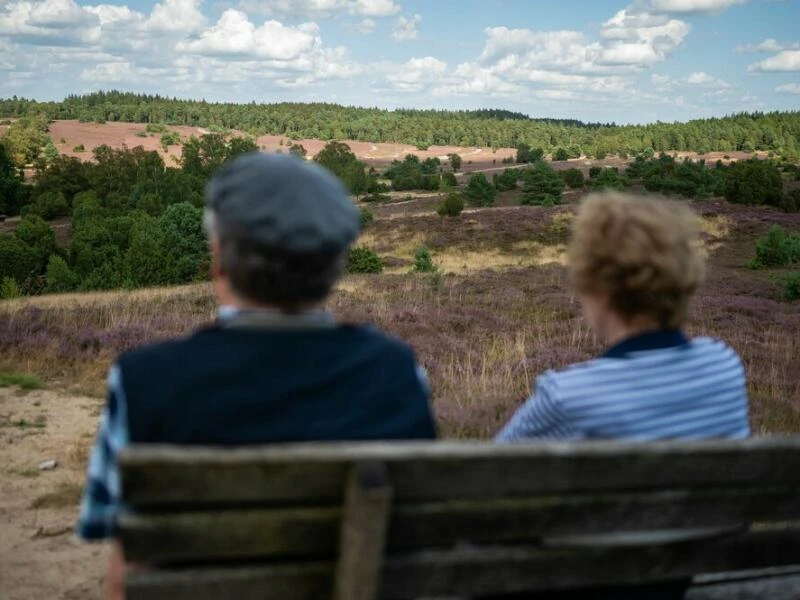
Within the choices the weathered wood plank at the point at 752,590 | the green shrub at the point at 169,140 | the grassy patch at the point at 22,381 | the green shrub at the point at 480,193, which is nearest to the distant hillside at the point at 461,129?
the green shrub at the point at 169,140

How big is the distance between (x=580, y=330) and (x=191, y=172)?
221 feet

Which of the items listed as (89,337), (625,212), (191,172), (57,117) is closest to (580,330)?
(89,337)

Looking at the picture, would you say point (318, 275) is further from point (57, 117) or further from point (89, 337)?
point (57, 117)

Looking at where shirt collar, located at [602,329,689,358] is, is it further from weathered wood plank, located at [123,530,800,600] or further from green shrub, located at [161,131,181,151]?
green shrub, located at [161,131,181,151]

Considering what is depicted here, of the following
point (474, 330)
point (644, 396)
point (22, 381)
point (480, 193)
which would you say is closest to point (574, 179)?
point (480, 193)

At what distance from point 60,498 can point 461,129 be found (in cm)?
16614

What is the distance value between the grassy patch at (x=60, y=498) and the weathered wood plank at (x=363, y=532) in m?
3.88

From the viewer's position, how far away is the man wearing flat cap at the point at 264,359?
1531mm

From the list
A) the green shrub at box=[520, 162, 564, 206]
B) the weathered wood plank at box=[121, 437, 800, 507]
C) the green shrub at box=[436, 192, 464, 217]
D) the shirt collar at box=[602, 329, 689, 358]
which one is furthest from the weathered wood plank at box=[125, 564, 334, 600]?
the green shrub at box=[520, 162, 564, 206]

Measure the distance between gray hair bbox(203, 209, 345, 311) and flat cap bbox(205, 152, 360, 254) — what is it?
0.02 meters

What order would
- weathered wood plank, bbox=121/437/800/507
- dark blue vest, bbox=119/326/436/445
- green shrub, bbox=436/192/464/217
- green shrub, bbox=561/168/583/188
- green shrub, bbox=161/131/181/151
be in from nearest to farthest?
weathered wood plank, bbox=121/437/800/507, dark blue vest, bbox=119/326/436/445, green shrub, bbox=436/192/464/217, green shrub, bbox=561/168/583/188, green shrub, bbox=161/131/181/151

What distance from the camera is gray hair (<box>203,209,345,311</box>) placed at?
157 centimetres

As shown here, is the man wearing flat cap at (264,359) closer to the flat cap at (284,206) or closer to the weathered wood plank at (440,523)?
the flat cap at (284,206)

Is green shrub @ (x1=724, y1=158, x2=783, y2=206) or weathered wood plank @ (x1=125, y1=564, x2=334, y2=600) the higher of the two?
green shrub @ (x1=724, y1=158, x2=783, y2=206)
